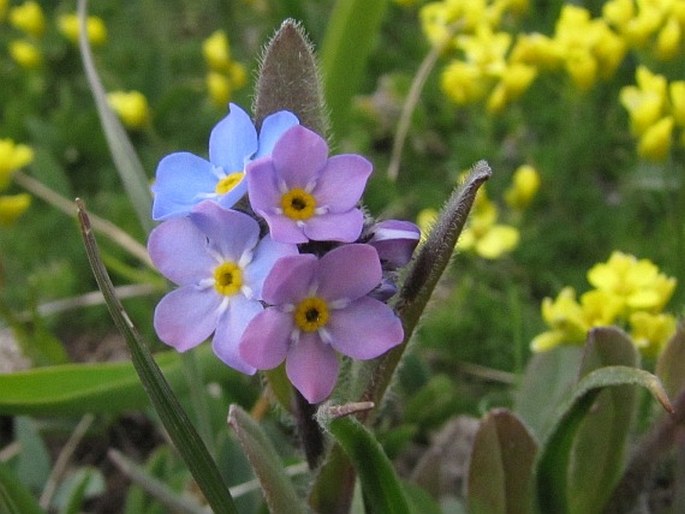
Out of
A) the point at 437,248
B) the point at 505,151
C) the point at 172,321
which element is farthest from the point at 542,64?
the point at 172,321

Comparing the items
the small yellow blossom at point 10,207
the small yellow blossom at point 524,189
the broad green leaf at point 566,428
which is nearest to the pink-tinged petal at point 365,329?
the broad green leaf at point 566,428

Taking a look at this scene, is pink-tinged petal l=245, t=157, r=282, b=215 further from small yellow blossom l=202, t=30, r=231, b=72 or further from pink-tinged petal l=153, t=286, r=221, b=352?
small yellow blossom l=202, t=30, r=231, b=72

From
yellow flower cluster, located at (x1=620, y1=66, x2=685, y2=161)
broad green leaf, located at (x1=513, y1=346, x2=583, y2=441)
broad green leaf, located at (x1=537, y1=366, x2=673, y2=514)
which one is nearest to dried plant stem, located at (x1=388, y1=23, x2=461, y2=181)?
yellow flower cluster, located at (x1=620, y1=66, x2=685, y2=161)

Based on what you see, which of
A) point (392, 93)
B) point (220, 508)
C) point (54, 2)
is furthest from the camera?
point (54, 2)

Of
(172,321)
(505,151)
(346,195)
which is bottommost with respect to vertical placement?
(505,151)

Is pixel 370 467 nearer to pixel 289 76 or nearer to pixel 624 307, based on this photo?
pixel 289 76

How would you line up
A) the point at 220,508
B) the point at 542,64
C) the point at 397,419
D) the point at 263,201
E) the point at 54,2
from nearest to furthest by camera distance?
the point at 263,201 < the point at 220,508 < the point at 397,419 < the point at 542,64 < the point at 54,2

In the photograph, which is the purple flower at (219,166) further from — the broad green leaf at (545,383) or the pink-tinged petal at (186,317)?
the broad green leaf at (545,383)

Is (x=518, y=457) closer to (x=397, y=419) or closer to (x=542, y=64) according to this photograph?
(x=397, y=419)
